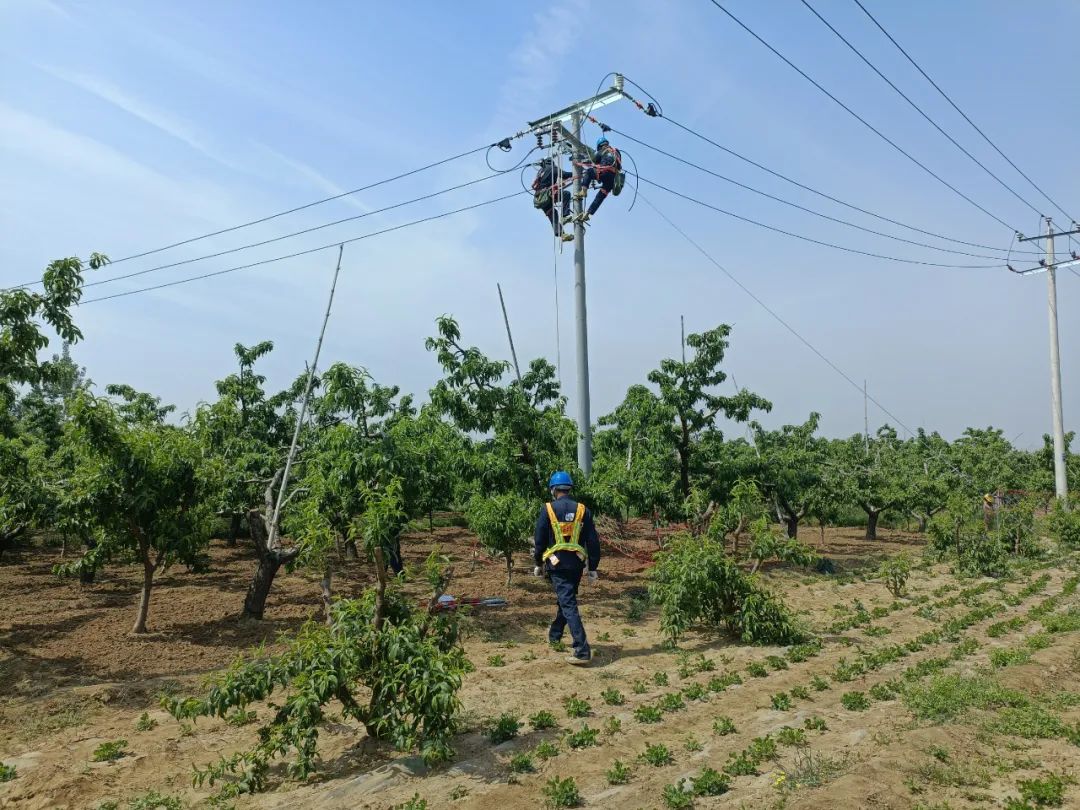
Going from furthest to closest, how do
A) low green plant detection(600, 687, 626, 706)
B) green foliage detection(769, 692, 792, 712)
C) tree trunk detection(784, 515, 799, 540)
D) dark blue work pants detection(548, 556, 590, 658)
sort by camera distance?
tree trunk detection(784, 515, 799, 540)
dark blue work pants detection(548, 556, 590, 658)
low green plant detection(600, 687, 626, 706)
green foliage detection(769, 692, 792, 712)

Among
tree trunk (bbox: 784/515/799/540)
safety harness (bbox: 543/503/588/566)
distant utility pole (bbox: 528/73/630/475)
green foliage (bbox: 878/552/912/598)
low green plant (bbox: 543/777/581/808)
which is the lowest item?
low green plant (bbox: 543/777/581/808)

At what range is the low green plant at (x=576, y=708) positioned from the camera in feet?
21.6

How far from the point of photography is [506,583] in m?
14.4

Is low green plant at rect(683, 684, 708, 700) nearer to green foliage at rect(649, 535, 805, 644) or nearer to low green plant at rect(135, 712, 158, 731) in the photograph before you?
green foliage at rect(649, 535, 805, 644)

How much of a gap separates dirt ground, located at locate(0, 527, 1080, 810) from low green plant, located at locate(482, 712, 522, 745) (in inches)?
3.7

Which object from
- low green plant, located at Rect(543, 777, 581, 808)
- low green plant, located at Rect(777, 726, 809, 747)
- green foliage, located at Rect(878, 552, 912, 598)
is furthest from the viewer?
green foliage, located at Rect(878, 552, 912, 598)

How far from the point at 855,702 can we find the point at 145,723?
6.27 metres

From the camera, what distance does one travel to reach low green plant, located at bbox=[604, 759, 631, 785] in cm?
517

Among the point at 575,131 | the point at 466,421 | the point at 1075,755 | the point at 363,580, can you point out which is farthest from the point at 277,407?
the point at 1075,755

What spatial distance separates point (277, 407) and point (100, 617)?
606 centimetres

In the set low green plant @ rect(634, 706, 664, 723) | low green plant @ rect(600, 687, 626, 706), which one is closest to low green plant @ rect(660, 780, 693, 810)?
low green plant @ rect(634, 706, 664, 723)

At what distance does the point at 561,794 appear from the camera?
16.0 ft

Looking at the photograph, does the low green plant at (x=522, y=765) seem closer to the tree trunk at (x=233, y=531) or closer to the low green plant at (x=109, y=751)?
the low green plant at (x=109, y=751)

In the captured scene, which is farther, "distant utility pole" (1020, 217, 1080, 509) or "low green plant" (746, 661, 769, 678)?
"distant utility pole" (1020, 217, 1080, 509)
